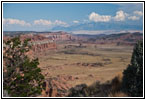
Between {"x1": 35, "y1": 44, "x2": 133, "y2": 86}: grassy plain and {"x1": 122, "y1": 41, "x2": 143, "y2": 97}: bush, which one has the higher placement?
{"x1": 122, "y1": 41, "x2": 143, "y2": 97}: bush

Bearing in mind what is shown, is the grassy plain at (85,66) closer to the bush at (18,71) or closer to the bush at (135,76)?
the bush at (18,71)

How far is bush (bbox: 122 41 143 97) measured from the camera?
7.38 meters

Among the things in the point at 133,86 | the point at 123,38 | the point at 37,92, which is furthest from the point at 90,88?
the point at 123,38

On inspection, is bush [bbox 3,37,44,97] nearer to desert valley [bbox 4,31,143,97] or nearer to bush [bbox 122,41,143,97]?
desert valley [bbox 4,31,143,97]

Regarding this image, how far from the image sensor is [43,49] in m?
106

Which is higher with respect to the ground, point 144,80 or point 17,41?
point 17,41

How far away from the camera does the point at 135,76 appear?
7738mm

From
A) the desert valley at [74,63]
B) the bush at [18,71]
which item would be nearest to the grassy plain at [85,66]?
the desert valley at [74,63]

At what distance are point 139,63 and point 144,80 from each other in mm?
676

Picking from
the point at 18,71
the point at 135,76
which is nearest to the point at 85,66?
the point at 18,71

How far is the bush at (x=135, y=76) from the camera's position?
7383 millimetres

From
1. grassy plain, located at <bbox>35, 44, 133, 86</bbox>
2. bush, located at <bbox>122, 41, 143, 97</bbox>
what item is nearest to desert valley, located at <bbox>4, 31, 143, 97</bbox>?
grassy plain, located at <bbox>35, 44, 133, 86</bbox>

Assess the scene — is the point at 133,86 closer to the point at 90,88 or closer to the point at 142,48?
the point at 142,48

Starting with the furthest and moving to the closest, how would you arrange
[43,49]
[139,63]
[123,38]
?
1. [123,38]
2. [43,49]
3. [139,63]
